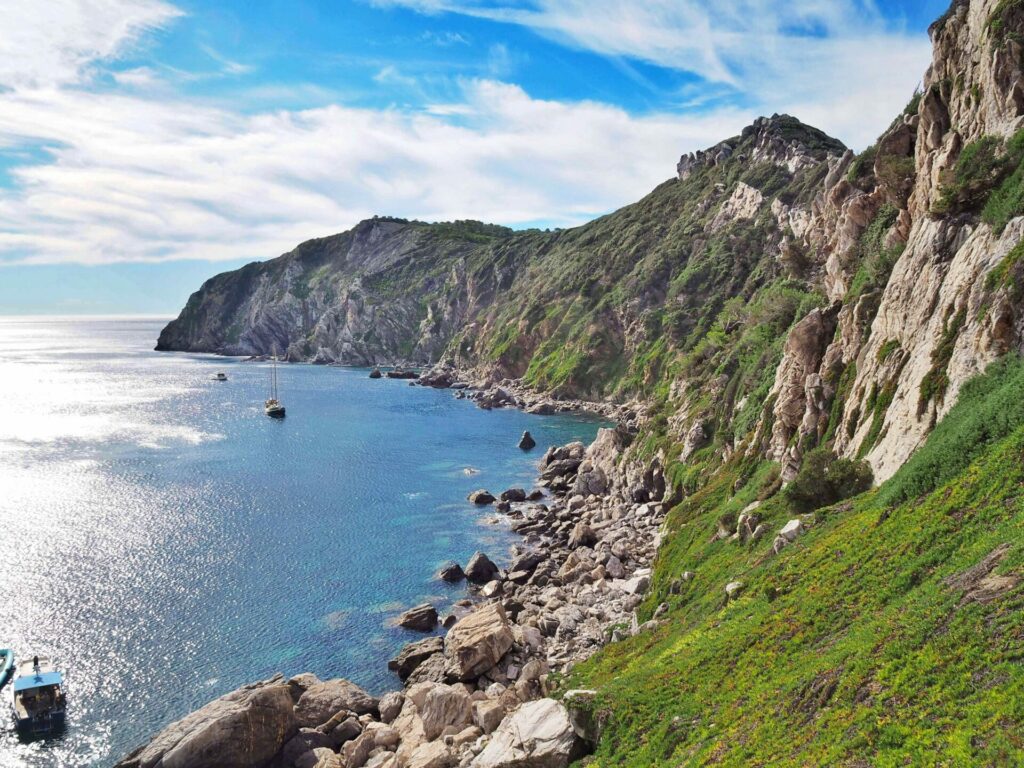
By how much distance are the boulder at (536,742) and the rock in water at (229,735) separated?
13389 mm

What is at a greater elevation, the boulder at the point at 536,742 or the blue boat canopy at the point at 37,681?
the boulder at the point at 536,742

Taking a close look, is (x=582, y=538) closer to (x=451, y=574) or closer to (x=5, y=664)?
(x=451, y=574)

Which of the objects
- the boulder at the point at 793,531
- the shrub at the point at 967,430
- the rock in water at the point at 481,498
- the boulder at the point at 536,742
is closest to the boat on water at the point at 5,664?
the boulder at the point at 536,742

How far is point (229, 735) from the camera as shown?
32562 mm

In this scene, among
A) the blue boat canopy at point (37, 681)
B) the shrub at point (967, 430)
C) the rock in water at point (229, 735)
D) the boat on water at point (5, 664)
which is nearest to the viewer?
the shrub at point (967, 430)

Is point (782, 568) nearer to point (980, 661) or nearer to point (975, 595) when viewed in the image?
point (975, 595)

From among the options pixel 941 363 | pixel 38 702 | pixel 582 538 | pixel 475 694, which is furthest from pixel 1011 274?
pixel 38 702

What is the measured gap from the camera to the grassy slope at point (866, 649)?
15.0 m

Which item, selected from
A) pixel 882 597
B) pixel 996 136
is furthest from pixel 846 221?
pixel 882 597

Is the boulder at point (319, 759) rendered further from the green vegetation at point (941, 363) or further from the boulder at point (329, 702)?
the green vegetation at point (941, 363)

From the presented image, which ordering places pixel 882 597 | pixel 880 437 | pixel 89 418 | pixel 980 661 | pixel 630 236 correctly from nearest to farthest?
pixel 980 661
pixel 882 597
pixel 880 437
pixel 89 418
pixel 630 236

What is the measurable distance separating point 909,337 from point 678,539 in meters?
20.8

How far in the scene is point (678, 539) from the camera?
46.7 m

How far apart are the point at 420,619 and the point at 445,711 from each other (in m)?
15.8
